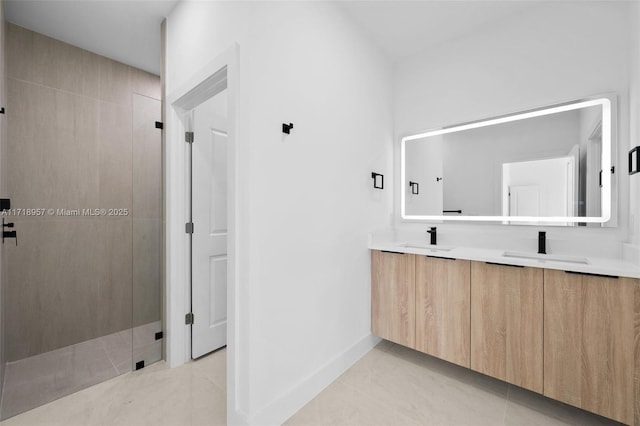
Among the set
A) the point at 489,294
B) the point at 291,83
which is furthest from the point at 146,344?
the point at 489,294

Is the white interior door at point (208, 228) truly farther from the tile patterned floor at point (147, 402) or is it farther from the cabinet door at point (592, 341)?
the cabinet door at point (592, 341)

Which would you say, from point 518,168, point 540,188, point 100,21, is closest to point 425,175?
point 518,168

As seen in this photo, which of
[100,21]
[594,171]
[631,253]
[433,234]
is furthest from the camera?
[433,234]

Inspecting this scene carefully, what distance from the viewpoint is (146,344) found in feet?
6.99

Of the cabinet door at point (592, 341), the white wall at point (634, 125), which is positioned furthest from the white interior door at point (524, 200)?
the cabinet door at point (592, 341)

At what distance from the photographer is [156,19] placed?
2.15 m

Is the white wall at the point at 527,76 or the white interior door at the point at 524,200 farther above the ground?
the white wall at the point at 527,76

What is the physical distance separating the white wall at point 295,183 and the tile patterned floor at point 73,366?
1182 millimetres

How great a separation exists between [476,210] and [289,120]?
174 centimetres

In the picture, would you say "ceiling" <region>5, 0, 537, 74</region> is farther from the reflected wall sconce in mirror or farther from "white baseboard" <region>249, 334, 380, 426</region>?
"white baseboard" <region>249, 334, 380, 426</region>

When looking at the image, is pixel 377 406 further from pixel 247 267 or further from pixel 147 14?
pixel 147 14

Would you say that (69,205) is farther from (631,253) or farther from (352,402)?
(631,253)

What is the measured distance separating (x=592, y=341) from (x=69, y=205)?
371 cm

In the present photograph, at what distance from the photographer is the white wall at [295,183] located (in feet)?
4.68
